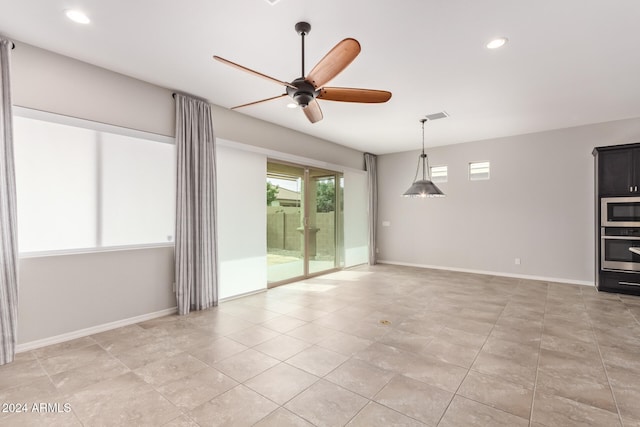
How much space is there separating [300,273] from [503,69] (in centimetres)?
468

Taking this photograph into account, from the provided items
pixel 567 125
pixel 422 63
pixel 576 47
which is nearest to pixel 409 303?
pixel 422 63

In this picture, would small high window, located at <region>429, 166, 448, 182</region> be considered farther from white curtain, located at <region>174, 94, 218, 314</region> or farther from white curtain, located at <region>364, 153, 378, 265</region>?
A: white curtain, located at <region>174, 94, 218, 314</region>

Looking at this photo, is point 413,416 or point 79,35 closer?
point 413,416

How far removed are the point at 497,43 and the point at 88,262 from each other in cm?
482

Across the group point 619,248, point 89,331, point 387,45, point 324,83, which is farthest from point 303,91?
point 619,248

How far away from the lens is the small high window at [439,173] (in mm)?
7172

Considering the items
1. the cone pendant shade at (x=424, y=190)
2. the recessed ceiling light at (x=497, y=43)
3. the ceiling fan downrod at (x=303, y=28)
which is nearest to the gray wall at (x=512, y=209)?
the cone pendant shade at (x=424, y=190)

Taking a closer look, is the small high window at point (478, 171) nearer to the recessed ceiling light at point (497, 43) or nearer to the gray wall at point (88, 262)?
the recessed ceiling light at point (497, 43)

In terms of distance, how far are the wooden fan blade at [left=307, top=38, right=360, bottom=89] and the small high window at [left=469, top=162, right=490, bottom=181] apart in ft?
18.1

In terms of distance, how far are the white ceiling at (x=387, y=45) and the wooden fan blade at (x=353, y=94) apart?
576 mm

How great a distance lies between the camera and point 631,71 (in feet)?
11.4

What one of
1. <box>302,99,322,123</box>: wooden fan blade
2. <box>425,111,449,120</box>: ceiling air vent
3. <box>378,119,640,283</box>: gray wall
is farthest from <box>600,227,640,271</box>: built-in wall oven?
<box>302,99,322,123</box>: wooden fan blade

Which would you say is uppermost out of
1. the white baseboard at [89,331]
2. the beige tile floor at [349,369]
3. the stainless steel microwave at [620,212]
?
the stainless steel microwave at [620,212]

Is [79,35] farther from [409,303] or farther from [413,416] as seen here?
[409,303]
